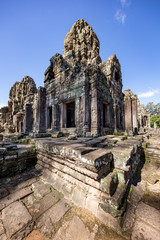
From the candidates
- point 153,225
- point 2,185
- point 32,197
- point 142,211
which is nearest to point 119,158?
point 142,211

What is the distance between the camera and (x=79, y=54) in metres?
12.4

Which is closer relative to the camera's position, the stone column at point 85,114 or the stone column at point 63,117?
the stone column at point 85,114

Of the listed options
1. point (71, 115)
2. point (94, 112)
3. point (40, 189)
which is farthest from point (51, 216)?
point (71, 115)

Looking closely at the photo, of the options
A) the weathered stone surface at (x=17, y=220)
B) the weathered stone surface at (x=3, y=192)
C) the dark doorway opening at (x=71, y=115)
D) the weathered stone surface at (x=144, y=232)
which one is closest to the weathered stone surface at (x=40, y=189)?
the weathered stone surface at (x=17, y=220)

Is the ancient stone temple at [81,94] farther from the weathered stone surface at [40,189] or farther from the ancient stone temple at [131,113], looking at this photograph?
the weathered stone surface at [40,189]

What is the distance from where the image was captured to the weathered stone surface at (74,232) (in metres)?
1.00

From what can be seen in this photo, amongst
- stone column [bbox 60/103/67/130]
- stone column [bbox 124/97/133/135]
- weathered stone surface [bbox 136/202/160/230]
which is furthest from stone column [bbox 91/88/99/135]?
weathered stone surface [bbox 136/202/160/230]

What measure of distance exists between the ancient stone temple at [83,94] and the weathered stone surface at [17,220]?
15.3 ft

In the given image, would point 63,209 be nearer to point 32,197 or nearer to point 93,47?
point 32,197

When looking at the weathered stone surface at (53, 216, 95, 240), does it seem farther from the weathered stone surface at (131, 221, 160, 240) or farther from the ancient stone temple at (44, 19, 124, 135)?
the ancient stone temple at (44, 19, 124, 135)

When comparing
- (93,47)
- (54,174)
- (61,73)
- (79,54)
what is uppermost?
(93,47)

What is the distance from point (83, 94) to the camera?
617cm

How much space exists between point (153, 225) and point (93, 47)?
1673 cm

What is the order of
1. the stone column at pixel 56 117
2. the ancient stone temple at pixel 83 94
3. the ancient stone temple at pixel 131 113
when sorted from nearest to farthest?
1. the ancient stone temple at pixel 83 94
2. the ancient stone temple at pixel 131 113
3. the stone column at pixel 56 117
